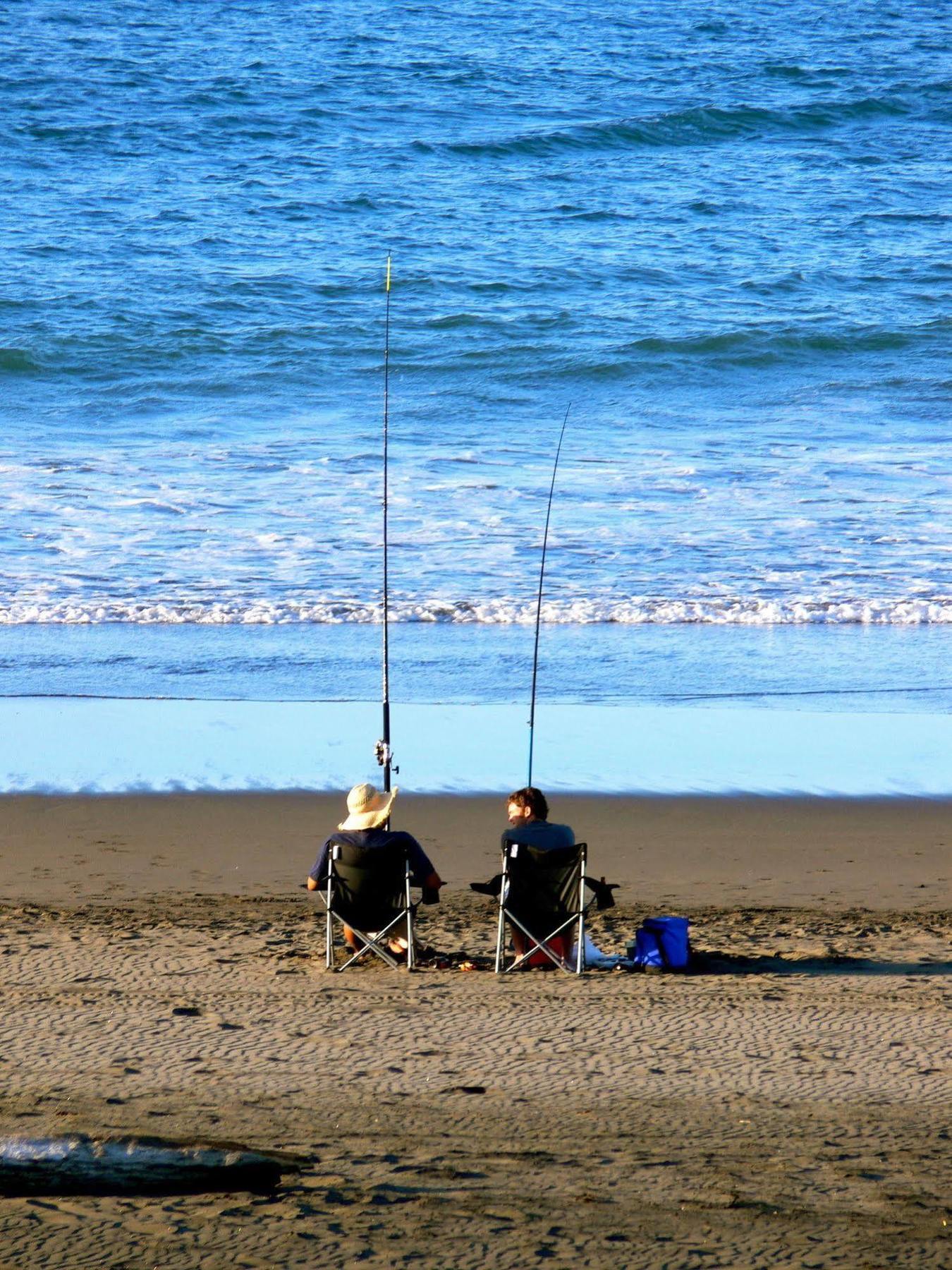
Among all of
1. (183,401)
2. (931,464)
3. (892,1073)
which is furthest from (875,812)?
(183,401)

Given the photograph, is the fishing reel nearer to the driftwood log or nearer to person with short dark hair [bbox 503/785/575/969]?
person with short dark hair [bbox 503/785/575/969]

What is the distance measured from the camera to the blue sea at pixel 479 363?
1030cm

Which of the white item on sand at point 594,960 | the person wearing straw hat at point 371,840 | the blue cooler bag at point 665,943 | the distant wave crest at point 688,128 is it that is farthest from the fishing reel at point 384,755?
the distant wave crest at point 688,128

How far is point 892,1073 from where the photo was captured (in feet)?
13.7

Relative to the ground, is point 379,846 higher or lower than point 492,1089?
higher

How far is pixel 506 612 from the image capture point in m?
11.5

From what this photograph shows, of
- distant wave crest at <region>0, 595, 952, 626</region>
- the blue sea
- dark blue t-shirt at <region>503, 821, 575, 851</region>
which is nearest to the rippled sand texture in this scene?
dark blue t-shirt at <region>503, 821, 575, 851</region>

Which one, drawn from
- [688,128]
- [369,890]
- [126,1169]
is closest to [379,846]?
[369,890]

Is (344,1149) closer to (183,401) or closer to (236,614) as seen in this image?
(236,614)

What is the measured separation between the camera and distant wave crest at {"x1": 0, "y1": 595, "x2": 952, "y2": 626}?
11258 millimetres

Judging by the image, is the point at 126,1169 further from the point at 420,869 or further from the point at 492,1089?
the point at 420,869

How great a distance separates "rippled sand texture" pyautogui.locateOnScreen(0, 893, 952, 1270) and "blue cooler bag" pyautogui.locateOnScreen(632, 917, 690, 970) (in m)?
0.10

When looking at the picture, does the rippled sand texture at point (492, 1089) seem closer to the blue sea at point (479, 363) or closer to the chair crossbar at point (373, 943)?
the chair crossbar at point (373, 943)

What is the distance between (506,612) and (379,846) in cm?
626
